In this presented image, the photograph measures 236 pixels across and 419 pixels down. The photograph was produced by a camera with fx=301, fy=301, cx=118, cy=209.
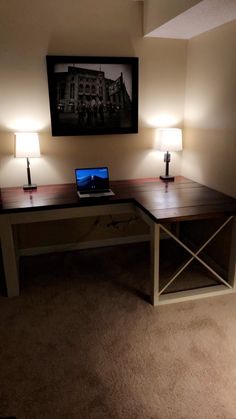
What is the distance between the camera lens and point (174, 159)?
310cm

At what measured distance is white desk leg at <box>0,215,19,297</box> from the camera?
85.0 inches

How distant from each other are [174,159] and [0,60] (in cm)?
180

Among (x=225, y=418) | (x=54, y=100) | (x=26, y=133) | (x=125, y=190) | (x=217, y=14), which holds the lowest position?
(x=225, y=418)

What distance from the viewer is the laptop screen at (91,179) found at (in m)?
2.52

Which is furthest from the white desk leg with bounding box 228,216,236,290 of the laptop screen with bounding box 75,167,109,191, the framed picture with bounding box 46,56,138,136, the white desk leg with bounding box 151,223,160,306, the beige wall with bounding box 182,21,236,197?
the framed picture with bounding box 46,56,138,136

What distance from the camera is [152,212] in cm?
208

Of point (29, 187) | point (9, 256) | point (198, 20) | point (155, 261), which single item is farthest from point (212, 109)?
point (9, 256)

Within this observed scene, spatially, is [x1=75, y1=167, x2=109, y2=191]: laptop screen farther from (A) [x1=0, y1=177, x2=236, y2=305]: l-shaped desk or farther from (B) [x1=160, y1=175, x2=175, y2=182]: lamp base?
(B) [x1=160, y1=175, x2=175, y2=182]: lamp base

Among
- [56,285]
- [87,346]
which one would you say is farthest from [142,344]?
[56,285]

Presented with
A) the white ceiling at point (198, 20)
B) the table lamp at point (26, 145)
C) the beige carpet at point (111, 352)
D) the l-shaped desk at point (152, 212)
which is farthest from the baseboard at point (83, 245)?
the white ceiling at point (198, 20)

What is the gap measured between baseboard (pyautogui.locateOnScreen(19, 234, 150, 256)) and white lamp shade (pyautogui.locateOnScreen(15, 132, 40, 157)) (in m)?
0.98

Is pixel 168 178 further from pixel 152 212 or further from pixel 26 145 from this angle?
pixel 26 145

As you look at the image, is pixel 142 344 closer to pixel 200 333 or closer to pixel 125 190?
pixel 200 333

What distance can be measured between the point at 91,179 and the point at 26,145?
23.4 inches
